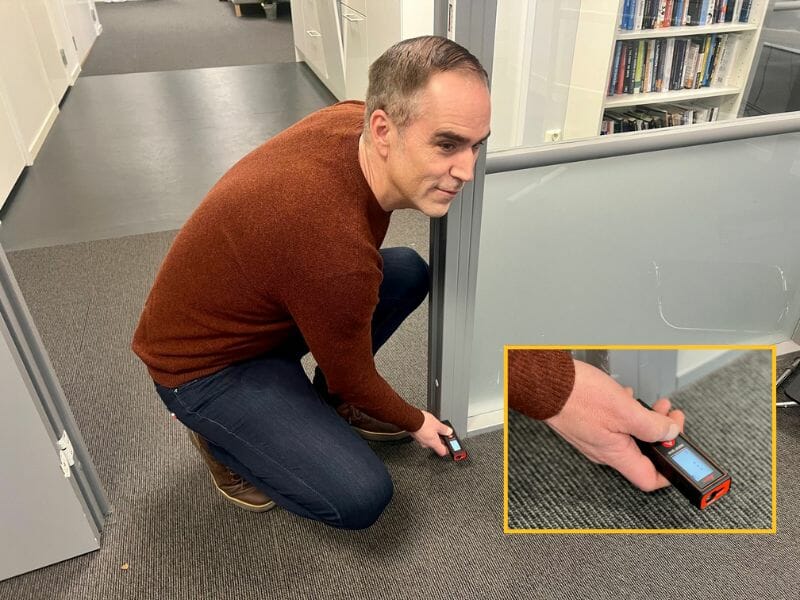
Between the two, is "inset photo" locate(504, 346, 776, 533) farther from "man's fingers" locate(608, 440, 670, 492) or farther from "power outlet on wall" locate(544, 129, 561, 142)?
"power outlet on wall" locate(544, 129, 561, 142)

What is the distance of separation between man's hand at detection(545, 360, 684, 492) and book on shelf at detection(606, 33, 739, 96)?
0.67 meters

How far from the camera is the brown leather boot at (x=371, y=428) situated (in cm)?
142

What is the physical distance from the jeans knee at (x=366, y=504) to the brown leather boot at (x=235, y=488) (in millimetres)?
233

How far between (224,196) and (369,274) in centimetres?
26

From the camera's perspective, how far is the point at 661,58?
125 cm

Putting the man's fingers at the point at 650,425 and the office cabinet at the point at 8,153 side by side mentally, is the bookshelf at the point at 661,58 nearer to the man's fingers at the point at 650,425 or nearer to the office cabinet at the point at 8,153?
the man's fingers at the point at 650,425

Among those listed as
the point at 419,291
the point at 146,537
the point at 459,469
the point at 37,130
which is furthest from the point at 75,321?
the point at 37,130

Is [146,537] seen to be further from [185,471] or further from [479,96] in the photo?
[479,96]

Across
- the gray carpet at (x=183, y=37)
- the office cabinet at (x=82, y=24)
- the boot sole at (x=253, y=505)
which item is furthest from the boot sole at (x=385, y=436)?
the office cabinet at (x=82, y=24)

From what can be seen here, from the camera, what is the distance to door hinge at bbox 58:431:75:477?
3.49 feet

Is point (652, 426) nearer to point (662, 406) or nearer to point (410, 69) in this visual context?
point (662, 406)

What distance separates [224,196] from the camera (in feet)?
3.04

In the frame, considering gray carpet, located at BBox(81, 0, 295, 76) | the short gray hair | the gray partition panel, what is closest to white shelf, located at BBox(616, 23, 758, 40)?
the gray partition panel

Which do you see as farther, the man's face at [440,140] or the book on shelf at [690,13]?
the book on shelf at [690,13]
